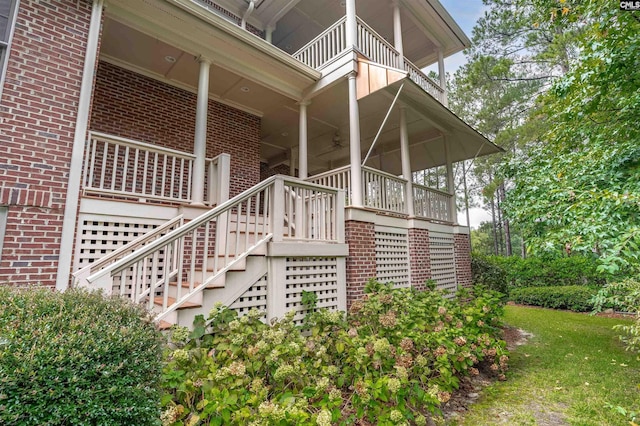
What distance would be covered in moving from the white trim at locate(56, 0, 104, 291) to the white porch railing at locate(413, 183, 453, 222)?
662cm

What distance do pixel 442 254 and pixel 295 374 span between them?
673 centimetres

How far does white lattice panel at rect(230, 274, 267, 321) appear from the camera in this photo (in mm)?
3920

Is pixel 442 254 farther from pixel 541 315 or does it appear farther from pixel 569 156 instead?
pixel 541 315

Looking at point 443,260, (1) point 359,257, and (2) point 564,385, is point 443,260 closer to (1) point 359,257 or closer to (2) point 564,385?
(1) point 359,257

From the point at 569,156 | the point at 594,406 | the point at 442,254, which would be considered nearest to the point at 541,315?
the point at 442,254

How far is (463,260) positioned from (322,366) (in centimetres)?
740

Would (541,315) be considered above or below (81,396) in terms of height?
below

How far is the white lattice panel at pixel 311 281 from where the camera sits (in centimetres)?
443

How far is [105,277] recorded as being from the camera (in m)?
2.85

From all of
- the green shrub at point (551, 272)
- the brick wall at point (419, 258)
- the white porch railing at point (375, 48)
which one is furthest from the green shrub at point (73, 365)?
the green shrub at point (551, 272)

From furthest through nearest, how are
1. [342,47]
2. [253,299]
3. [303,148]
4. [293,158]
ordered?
[293,158]
[303,148]
[342,47]
[253,299]

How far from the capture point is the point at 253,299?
405cm

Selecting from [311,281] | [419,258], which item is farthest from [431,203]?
[311,281]

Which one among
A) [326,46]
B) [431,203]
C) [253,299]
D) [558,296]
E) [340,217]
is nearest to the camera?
[253,299]
